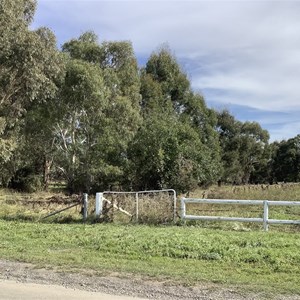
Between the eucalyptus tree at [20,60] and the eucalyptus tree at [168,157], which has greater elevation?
the eucalyptus tree at [20,60]

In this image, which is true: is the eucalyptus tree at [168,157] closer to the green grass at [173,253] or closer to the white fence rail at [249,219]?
the white fence rail at [249,219]

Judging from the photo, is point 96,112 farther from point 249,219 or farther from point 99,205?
point 249,219

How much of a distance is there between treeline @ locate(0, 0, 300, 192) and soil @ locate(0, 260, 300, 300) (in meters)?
19.0

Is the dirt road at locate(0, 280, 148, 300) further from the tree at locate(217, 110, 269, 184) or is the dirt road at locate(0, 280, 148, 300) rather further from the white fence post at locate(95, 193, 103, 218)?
the tree at locate(217, 110, 269, 184)

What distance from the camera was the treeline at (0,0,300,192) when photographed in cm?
2778

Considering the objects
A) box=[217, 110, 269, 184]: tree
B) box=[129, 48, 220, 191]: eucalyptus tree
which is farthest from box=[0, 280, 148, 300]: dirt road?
box=[217, 110, 269, 184]: tree

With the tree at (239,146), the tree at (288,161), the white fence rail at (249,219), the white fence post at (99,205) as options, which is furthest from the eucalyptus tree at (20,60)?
the tree at (288,161)

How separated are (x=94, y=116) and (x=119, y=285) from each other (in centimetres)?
3414

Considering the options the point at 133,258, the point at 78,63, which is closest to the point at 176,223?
the point at 133,258

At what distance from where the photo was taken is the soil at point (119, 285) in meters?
7.31

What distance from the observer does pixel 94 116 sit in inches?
1628

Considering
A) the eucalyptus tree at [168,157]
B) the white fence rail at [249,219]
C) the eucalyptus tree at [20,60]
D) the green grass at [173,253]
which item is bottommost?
the green grass at [173,253]

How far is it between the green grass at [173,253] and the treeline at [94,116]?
599 inches

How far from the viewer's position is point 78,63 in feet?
129
